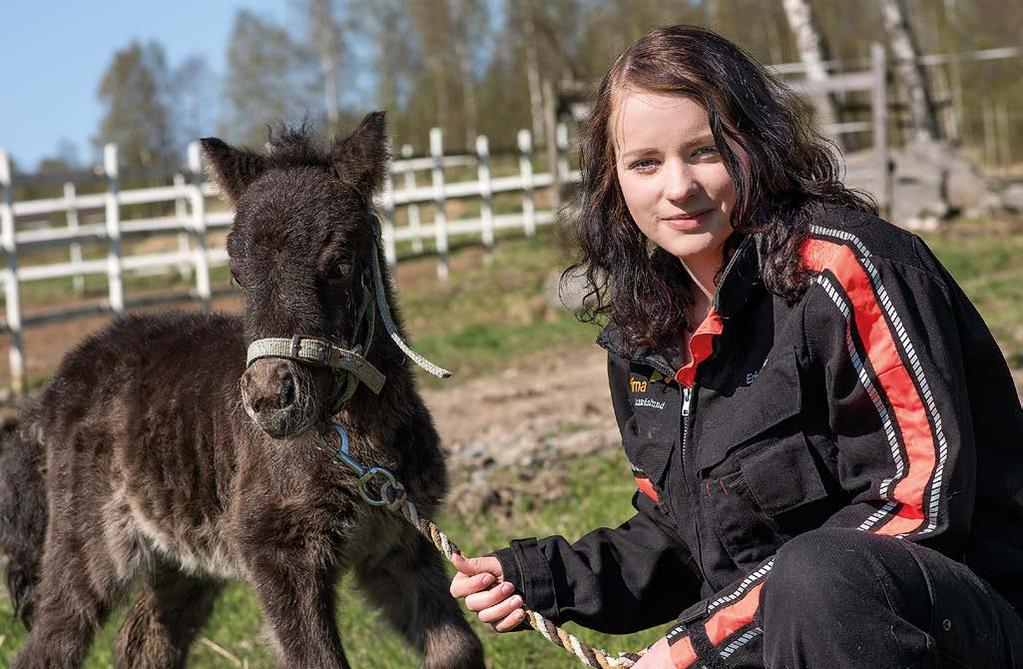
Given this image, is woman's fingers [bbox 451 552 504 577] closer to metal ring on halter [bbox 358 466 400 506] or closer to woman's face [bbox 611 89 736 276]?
metal ring on halter [bbox 358 466 400 506]

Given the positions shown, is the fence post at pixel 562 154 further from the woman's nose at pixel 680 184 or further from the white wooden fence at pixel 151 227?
the woman's nose at pixel 680 184

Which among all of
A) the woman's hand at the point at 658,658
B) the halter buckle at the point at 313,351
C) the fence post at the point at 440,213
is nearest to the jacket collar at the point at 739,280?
the woman's hand at the point at 658,658

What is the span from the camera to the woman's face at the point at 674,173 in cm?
269

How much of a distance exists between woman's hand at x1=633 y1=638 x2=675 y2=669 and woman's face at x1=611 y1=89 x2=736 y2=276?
0.92 meters

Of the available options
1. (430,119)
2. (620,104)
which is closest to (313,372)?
(620,104)

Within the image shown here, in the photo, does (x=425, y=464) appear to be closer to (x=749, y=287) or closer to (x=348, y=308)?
(x=348, y=308)

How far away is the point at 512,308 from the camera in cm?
1320

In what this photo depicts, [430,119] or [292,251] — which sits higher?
[430,119]

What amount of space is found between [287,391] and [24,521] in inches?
86.4

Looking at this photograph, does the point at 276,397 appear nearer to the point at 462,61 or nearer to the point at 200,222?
the point at 200,222

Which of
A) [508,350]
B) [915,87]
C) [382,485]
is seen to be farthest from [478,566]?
[915,87]

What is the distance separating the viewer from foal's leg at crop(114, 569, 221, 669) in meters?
4.51

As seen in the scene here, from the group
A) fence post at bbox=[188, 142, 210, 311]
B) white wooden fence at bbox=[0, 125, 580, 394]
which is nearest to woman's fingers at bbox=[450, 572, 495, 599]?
white wooden fence at bbox=[0, 125, 580, 394]

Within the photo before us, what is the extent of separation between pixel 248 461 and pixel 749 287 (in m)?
1.80
